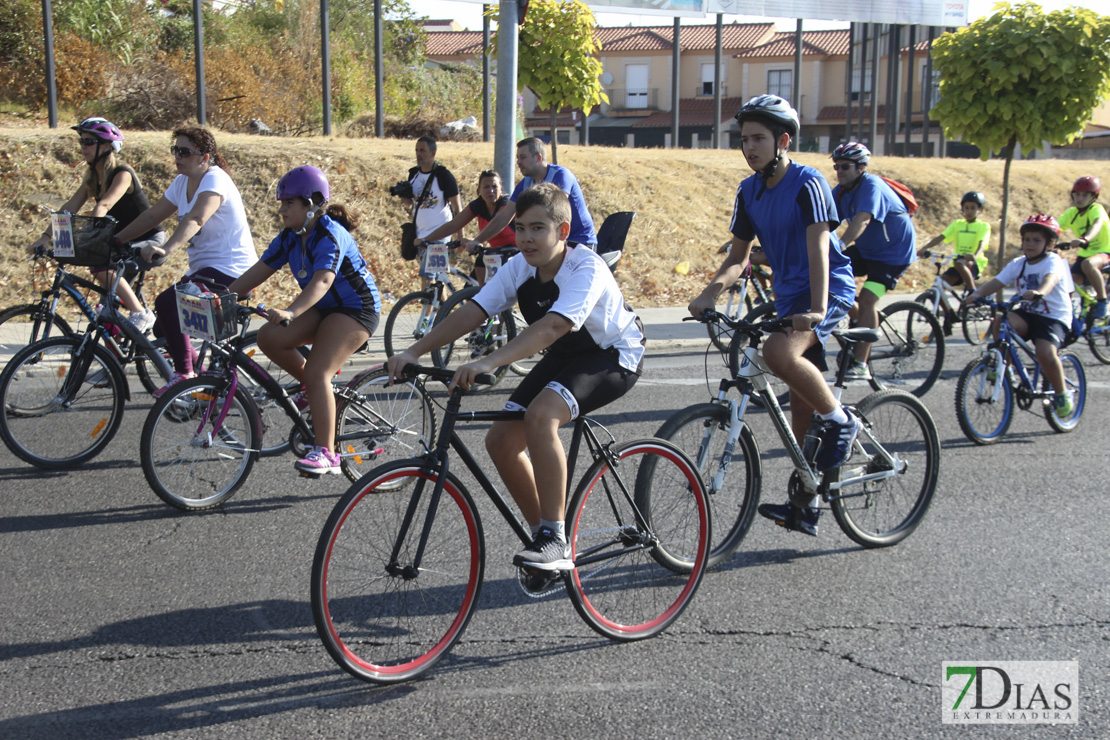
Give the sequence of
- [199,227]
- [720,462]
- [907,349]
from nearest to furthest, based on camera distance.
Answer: [720,462]
[199,227]
[907,349]

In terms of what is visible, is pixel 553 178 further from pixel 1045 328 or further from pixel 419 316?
pixel 1045 328

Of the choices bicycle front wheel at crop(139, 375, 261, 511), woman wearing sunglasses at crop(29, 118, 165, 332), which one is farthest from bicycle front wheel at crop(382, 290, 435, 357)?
bicycle front wheel at crop(139, 375, 261, 511)

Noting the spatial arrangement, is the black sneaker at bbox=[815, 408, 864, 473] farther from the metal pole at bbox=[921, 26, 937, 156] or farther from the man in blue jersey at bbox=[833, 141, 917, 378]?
the metal pole at bbox=[921, 26, 937, 156]

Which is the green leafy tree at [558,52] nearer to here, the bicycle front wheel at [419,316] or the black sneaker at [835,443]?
the bicycle front wheel at [419,316]

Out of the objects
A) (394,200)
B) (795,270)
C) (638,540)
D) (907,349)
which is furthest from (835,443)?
(394,200)

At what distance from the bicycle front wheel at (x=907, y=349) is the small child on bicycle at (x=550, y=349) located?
17.3ft

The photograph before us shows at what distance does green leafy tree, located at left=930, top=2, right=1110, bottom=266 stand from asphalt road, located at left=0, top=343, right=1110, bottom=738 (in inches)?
422

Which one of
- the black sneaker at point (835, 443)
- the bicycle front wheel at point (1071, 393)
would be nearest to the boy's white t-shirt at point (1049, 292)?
the bicycle front wheel at point (1071, 393)

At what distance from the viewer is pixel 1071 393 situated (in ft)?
24.1

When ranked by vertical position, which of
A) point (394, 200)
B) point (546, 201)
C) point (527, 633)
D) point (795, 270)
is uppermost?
point (394, 200)

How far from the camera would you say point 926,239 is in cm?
2041

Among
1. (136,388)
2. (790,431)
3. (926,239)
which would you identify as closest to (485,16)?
(926,239)

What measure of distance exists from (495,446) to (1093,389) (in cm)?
730

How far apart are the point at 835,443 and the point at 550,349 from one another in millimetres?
1493
